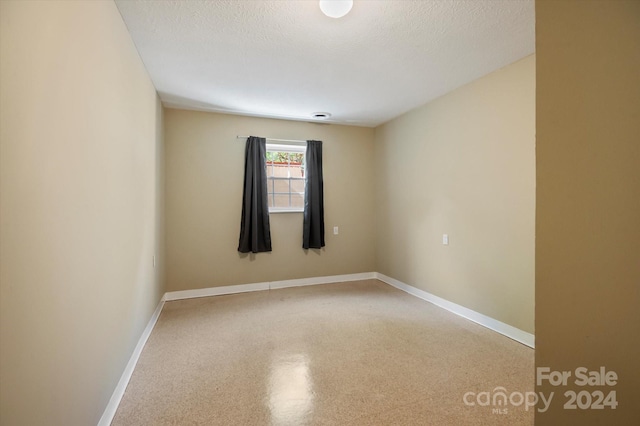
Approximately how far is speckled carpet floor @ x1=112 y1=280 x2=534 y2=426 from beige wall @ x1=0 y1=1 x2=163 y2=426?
46cm

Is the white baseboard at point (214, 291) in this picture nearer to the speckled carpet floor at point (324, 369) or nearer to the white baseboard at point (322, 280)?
the white baseboard at point (322, 280)

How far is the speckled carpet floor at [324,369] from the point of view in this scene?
65.1 inches

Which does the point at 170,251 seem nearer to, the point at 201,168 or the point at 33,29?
the point at 201,168

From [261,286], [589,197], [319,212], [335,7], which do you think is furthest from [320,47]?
[261,286]

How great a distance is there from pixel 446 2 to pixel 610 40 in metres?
1.43

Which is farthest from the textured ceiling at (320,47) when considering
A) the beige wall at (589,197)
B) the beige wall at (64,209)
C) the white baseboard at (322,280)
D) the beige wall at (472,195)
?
the white baseboard at (322,280)

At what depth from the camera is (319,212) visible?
4273mm

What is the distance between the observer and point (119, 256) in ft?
5.97

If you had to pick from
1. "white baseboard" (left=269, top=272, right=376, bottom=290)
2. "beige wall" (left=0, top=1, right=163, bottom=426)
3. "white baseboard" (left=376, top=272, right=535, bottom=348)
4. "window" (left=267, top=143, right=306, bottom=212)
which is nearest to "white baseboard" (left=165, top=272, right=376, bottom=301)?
"white baseboard" (left=269, top=272, right=376, bottom=290)

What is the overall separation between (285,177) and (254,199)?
64cm

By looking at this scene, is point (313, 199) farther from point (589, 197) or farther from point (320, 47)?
point (589, 197)

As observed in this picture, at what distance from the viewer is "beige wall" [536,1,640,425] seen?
627mm

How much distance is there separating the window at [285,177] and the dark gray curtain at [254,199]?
0.22 meters

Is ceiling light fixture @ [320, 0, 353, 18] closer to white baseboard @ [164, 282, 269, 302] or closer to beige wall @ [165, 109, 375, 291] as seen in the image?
beige wall @ [165, 109, 375, 291]
